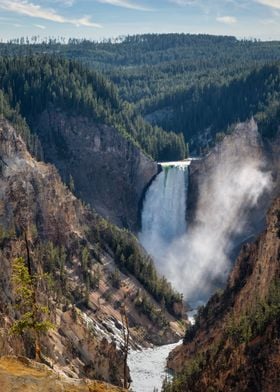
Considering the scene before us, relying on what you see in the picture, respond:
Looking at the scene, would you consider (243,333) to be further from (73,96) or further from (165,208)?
(73,96)

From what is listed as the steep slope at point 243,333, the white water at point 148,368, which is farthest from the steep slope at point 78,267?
the steep slope at point 243,333

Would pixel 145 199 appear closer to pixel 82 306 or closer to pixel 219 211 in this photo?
pixel 219 211

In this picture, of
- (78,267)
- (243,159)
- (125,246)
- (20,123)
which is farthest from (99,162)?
(78,267)

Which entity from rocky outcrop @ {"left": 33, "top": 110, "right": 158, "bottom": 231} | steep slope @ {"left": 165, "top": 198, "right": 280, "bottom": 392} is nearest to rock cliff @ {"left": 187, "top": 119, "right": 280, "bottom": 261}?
rocky outcrop @ {"left": 33, "top": 110, "right": 158, "bottom": 231}

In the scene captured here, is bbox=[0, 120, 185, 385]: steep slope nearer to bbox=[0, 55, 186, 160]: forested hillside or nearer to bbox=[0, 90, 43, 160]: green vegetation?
bbox=[0, 90, 43, 160]: green vegetation

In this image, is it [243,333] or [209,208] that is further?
[209,208]

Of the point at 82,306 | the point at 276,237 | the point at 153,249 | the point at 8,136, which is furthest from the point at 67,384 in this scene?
the point at 153,249

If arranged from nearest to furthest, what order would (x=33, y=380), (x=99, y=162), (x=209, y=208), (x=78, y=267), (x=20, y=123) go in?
(x=33, y=380) < (x=78, y=267) < (x=20, y=123) < (x=209, y=208) < (x=99, y=162)
